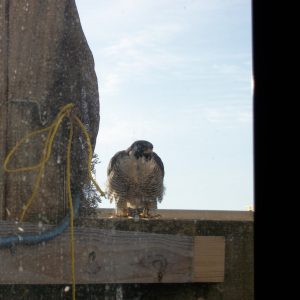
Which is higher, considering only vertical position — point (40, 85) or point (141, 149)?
point (141, 149)

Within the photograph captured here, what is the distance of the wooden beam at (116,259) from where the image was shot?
5.75 feet

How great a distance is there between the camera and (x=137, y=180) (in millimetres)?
9047

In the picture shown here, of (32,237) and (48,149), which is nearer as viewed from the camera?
(32,237)

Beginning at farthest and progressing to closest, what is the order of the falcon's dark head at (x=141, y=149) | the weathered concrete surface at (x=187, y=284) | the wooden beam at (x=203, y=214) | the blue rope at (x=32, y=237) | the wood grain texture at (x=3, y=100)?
1. the falcon's dark head at (x=141, y=149)
2. the wooden beam at (x=203, y=214)
3. the wood grain texture at (x=3, y=100)
4. the weathered concrete surface at (x=187, y=284)
5. the blue rope at (x=32, y=237)

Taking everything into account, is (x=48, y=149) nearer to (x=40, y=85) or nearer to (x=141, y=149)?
(x=40, y=85)

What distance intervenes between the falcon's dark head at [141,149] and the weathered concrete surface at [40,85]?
269 inches

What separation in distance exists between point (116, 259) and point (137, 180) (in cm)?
719

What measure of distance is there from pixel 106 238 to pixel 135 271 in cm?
13

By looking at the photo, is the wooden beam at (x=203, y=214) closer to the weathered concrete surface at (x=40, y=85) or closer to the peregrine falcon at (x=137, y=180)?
the peregrine falcon at (x=137, y=180)

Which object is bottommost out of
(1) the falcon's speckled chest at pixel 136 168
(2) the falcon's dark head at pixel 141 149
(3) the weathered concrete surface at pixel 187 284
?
(3) the weathered concrete surface at pixel 187 284

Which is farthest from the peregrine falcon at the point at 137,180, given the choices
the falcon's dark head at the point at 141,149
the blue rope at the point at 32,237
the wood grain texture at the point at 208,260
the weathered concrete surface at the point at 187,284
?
the blue rope at the point at 32,237

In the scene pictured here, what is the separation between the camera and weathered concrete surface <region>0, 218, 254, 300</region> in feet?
6.26

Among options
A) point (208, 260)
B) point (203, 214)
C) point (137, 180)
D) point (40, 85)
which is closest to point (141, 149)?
point (137, 180)
